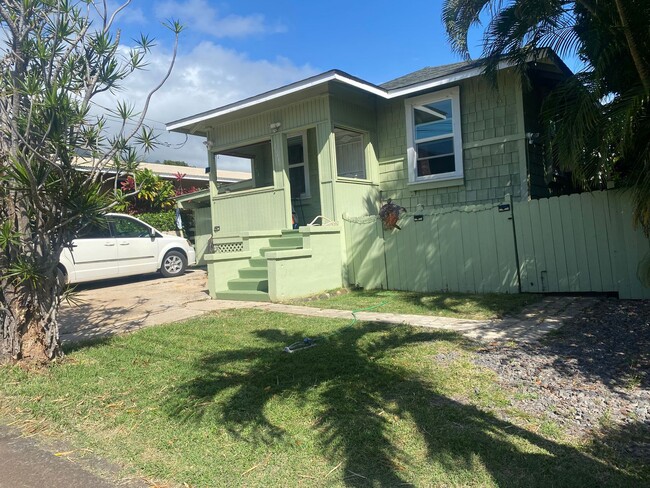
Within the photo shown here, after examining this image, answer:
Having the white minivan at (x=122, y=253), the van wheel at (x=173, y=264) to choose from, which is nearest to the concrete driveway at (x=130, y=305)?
the van wheel at (x=173, y=264)

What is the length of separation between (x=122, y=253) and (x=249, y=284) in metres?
3.90

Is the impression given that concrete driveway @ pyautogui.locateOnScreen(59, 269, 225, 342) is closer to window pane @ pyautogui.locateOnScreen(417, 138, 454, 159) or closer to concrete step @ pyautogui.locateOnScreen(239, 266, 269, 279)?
concrete step @ pyautogui.locateOnScreen(239, 266, 269, 279)

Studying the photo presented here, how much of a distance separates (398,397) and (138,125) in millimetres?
3866

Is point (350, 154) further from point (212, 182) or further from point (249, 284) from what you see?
point (249, 284)

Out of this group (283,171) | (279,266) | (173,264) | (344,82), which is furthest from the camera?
(173,264)

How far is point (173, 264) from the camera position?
1291 cm

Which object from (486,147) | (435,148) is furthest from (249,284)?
(486,147)

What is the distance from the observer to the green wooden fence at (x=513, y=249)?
24.4 feet

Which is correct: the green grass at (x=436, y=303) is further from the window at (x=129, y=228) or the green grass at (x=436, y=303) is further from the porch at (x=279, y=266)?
the window at (x=129, y=228)

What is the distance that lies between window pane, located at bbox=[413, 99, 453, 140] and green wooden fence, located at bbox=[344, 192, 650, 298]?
8.13ft

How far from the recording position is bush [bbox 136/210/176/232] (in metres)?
18.3

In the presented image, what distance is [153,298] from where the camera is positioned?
9820 millimetres

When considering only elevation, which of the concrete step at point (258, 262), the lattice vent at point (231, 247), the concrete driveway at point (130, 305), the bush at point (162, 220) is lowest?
the concrete driveway at point (130, 305)

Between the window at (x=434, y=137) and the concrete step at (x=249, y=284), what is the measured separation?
412 cm
